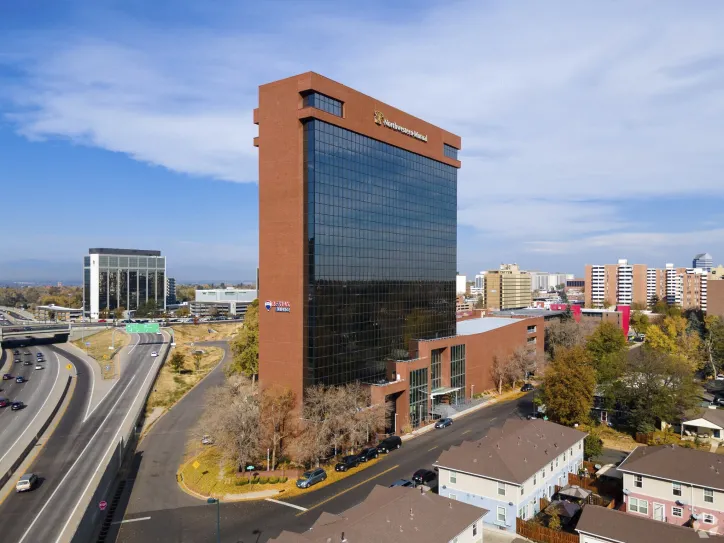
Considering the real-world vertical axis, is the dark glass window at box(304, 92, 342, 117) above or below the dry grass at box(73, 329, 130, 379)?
above

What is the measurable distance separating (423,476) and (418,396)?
21.6 metres

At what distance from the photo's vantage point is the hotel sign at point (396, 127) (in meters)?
65.4

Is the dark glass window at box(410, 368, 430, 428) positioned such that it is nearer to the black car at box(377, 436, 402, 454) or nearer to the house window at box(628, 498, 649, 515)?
the black car at box(377, 436, 402, 454)

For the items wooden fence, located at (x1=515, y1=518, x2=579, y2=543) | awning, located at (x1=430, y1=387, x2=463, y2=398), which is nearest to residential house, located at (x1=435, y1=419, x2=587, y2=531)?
wooden fence, located at (x1=515, y1=518, x2=579, y2=543)

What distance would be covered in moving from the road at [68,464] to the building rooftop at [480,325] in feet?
185

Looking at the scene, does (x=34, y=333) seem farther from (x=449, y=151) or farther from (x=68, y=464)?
(x=449, y=151)

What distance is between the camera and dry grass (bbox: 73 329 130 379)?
10419 centimetres

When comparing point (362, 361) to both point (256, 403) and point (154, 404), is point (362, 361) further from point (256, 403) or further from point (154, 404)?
point (154, 404)

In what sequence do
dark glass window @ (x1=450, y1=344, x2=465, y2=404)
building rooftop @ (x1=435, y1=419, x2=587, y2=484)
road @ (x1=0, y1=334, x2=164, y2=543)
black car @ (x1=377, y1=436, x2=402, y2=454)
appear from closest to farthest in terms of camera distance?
building rooftop @ (x1=435, y1=419, x2=587, y2=484) → road @ (x1=0, y1=334, x2=164, y2=543) → black car @ (x1=377, y1=436, x2=402, y2=454) → dark glass window @ (x1=450, y1=344, x2=465, y2=404)

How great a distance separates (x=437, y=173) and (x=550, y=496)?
166 ft

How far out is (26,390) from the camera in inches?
3369

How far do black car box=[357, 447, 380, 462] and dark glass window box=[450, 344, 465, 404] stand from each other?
25.8 meters

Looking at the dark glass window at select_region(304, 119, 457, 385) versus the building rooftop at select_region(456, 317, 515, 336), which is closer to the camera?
the dark glass window at select_region(304, 119, 457, 385)

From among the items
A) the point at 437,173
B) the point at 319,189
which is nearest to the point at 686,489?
the point at 319,189
